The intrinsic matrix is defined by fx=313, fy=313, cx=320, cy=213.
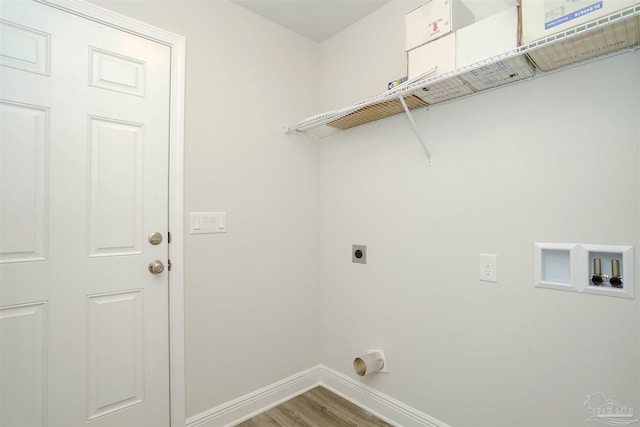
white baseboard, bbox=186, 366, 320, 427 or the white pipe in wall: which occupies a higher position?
the white pipe in wall

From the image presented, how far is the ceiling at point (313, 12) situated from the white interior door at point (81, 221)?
71 cm

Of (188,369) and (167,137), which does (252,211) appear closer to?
(167,137)

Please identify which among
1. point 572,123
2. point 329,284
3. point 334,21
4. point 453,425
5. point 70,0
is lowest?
point 453,425

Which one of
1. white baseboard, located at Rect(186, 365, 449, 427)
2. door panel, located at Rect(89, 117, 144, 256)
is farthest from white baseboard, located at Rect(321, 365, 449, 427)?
door panel, located at Rect(89, 117, 144, 256)

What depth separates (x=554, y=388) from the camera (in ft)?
4.23

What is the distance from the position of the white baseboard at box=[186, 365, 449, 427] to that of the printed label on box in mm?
1840

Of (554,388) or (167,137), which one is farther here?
(167,137)

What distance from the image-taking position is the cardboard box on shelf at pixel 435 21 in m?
1.34

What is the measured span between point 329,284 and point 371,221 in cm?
60

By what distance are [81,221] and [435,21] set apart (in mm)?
1813

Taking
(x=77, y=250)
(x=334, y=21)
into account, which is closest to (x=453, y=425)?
(x=77, y=250)

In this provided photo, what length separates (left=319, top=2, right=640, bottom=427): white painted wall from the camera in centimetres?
117

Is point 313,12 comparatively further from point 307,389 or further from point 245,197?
point 307,389

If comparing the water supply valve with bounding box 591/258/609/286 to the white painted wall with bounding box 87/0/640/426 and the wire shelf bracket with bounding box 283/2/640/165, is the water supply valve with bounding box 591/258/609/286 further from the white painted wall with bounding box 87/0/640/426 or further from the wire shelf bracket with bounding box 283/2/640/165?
the wire shelf bracket with bounding box 283/2/640/165
